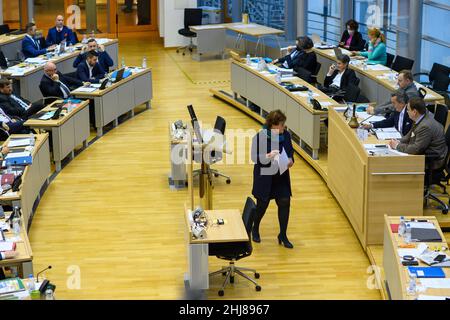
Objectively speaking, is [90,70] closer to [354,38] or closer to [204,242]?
[354,38]

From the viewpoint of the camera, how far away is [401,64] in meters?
15.0

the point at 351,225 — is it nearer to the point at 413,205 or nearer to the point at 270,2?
the point at 413,205

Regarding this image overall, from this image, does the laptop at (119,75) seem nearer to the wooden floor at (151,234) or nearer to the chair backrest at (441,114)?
the wooden floor at (151,234)

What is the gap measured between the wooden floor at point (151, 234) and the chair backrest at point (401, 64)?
3.01 meters

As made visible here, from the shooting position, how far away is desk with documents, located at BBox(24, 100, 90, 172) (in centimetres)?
1257

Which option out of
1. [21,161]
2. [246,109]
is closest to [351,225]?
[21,161]

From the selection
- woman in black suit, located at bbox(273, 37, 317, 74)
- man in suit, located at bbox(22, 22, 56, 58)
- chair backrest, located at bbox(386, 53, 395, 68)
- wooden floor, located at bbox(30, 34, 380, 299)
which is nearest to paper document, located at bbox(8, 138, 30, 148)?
wooden floor, located at bbox(30, 34, 380, 299)

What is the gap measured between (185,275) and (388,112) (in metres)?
4.15

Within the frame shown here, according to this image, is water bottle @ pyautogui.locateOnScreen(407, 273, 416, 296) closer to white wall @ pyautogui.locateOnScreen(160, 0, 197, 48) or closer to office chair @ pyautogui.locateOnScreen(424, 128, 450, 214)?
office chair @ pyautogui.locateOnScreen(424, 128, 450, 214)

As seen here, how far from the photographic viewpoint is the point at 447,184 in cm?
1096

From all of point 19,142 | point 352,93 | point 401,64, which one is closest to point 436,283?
point 352,93

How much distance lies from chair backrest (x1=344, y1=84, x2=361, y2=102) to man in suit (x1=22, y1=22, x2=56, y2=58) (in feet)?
23.5

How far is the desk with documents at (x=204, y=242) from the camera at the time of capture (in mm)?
8672

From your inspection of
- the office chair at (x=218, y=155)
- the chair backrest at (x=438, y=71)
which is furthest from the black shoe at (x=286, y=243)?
the chair backrest at (x=438, y=71)
